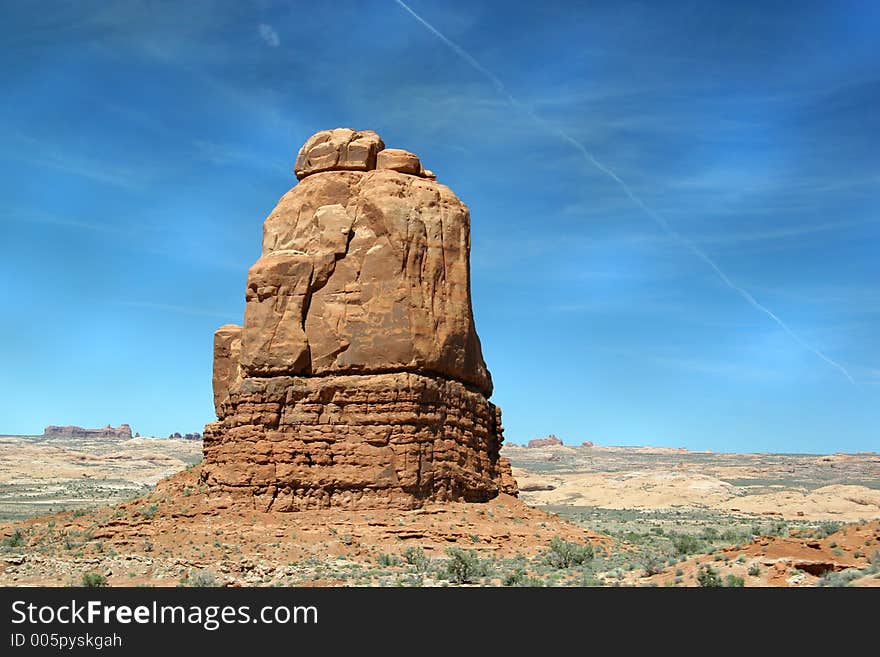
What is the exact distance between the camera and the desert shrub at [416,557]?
69.3 feet

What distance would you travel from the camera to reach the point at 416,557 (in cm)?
2180

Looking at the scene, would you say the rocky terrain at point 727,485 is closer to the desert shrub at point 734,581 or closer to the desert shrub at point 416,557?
the desert shrub at point 416,557

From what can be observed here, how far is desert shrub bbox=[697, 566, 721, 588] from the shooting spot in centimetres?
1569

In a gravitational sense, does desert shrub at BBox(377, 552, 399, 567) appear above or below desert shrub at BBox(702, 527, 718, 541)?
above

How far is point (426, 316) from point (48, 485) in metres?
71.1

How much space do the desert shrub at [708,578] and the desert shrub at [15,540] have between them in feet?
60.8

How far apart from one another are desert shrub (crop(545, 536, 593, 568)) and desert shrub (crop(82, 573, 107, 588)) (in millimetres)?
9831

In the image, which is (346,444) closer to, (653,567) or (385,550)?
(385,550)

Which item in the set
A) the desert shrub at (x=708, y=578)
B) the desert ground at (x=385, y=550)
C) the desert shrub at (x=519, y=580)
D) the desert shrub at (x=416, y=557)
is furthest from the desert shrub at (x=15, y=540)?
the desert shrub at (x=708, y=578)

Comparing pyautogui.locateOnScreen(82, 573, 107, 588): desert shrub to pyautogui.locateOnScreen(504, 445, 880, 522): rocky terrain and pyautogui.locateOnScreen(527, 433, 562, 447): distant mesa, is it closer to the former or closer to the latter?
pyautogui.locateOnScreen(504, 445, 880, 522): rocky terrain

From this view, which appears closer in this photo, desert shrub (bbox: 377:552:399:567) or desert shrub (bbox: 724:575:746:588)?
desert shrub (bbox: 724:575:746:588)

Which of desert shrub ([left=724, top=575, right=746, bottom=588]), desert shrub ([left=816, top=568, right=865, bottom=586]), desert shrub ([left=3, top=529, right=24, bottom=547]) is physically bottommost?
desert shrub ([left=724, top=575, right=746, bottom=588])

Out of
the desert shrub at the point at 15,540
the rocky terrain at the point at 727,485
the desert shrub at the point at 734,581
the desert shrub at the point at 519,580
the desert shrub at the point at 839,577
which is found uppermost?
the rocky terrain at the point at 727,485

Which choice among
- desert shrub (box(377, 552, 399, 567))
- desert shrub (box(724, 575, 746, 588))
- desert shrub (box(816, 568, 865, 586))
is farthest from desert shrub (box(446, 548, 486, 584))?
desert shrub (box(816, 568, 865, 586))
